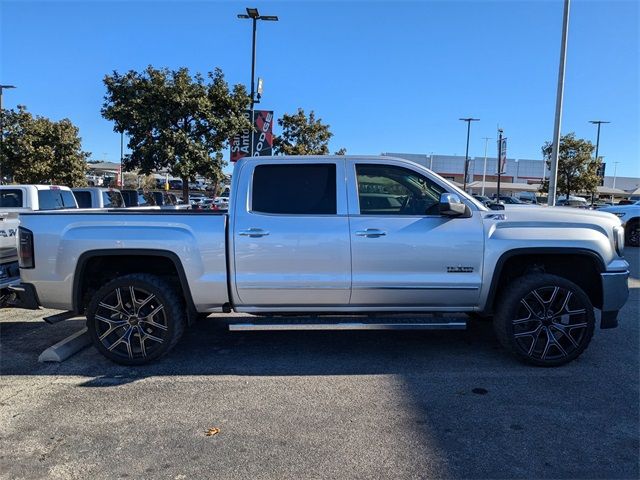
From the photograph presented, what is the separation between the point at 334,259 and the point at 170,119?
15.0 metres

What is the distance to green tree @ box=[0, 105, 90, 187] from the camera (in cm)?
2453

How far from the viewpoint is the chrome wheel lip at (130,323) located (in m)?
4.78

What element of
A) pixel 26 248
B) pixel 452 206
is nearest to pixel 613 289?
pixel 452 206

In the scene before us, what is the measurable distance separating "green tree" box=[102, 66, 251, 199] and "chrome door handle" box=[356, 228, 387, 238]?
557 inches

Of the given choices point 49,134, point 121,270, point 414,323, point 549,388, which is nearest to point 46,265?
point 121,270

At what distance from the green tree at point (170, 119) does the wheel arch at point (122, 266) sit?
13113 mm

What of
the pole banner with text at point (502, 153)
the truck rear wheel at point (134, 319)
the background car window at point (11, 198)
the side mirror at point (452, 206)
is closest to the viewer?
the side mirror at point (452, 206)

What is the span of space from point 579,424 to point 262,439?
7.52 ft

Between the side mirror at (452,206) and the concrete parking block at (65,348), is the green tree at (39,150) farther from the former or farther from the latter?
the side mirror at (452,206)

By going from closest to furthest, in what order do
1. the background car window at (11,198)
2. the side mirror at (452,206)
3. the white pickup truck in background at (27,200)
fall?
the side mirror at (452,206) < the white pickup truck in background at (27,200) < the background car window at (11,198)

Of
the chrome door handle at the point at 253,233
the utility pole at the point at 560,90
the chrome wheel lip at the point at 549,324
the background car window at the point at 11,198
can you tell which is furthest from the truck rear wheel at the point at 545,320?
the utility pole at the point at 560,90

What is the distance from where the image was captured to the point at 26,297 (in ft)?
15.8

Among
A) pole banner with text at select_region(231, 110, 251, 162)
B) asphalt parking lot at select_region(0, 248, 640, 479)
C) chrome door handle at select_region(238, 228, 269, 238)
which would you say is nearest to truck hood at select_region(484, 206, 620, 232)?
asphalt parking lot at select_region(0, 248, 640, 479)

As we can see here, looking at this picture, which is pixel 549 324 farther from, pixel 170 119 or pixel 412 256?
pixel 170 119
